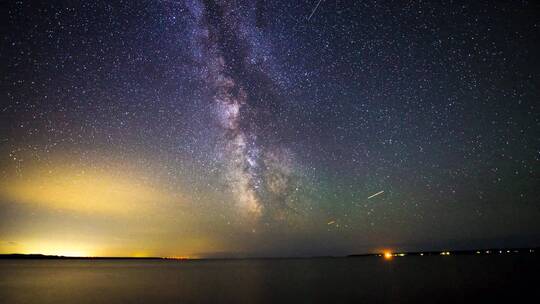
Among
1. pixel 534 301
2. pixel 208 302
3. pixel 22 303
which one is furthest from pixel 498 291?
pixel 22 303

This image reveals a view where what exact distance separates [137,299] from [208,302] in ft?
24.5

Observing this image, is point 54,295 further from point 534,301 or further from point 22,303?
point 534,301

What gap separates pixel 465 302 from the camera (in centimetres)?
2630

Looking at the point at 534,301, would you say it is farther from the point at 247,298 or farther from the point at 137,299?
the point at 137,299

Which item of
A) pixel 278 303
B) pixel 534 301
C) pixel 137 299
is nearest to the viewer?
pixel 534 301

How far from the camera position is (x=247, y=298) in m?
31.1

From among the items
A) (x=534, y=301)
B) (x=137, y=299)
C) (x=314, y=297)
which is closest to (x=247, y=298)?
(x=314, y=297)

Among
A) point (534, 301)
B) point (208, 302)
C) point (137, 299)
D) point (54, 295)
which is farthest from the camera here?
point (54, 295)

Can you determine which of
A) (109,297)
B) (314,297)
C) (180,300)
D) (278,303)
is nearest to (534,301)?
(314,297)

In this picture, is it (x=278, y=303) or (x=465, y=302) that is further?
(x=278, y=303)

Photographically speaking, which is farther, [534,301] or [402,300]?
[402,300]

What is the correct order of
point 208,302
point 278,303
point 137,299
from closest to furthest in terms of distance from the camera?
point 278,303
point 208,302
point 137,299

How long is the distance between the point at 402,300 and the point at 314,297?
7502mm

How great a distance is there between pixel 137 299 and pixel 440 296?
28.1m
